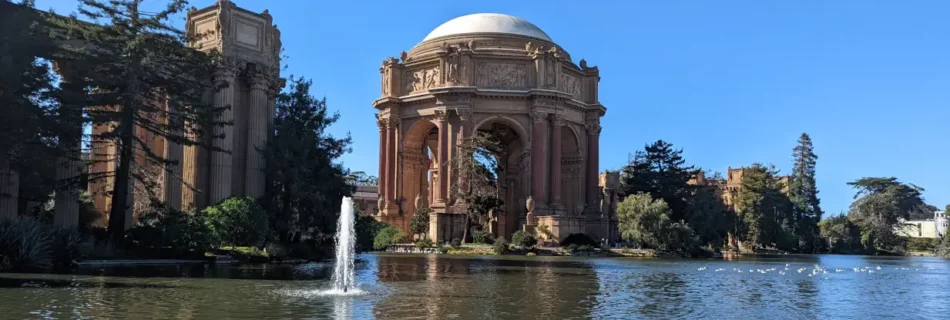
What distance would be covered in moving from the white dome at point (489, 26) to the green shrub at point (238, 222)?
4220 centimetres

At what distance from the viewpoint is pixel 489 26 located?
2687 inches

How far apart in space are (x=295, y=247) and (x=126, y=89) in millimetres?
9173

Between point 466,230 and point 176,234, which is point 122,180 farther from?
point 466,230

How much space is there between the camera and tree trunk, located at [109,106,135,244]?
2536 centimetres

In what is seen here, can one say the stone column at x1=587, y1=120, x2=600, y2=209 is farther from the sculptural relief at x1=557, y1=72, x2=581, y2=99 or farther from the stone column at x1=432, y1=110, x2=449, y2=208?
the stone column at x1=432, y1=110, x2=449, y2=208

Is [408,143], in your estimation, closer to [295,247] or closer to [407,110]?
[407,110]

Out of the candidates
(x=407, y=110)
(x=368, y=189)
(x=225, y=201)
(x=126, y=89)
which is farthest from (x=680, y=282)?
(x=368, y=189)

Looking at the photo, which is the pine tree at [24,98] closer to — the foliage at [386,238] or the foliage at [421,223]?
the foliage at [386,238]

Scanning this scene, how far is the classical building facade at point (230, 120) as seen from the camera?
30000 mm

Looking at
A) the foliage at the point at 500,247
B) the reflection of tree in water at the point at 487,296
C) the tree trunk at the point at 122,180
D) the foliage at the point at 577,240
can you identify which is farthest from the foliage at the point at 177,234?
the foliage at the point at 577,240

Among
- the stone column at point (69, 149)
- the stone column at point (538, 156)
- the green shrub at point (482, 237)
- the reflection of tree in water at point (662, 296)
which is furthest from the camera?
the stone column at point (538, 156)

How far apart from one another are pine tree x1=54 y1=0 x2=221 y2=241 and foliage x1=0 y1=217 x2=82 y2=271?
405 cm

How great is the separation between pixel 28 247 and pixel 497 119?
47.2 m

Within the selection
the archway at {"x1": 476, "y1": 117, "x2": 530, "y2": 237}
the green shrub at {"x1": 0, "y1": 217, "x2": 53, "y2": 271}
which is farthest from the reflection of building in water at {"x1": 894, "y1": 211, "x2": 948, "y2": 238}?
the green shrub at {"x1": 0, "y1": 217, "x2": 53, "y2": 271}
